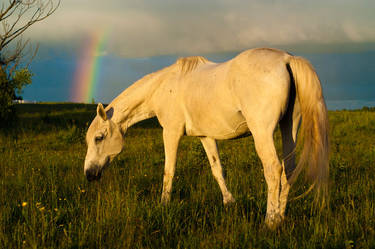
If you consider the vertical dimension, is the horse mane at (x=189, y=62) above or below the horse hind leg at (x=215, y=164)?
above

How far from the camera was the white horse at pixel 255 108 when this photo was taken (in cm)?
410

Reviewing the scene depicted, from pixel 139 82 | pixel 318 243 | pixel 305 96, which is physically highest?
pixel 139 82

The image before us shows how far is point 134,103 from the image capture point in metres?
6.14

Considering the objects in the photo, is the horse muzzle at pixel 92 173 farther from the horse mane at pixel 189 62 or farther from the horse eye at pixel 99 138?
the horse mane at pixel 189 62

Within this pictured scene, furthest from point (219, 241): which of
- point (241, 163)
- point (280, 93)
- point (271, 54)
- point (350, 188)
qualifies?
point (241, 163)

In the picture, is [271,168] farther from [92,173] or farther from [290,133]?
[92,173]

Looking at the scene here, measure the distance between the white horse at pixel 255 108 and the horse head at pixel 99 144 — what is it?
0.05m

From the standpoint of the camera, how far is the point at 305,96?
13.6ft

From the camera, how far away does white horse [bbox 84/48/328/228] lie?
410 cm

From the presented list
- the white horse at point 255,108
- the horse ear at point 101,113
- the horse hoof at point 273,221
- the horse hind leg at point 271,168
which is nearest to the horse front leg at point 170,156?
the white horse at point 255,108

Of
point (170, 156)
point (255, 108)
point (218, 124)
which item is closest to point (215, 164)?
point (170, 156)

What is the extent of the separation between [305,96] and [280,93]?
0.36 metres

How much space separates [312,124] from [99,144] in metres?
3.63

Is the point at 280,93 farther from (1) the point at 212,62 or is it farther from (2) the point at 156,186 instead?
(2) the point at 156,186
